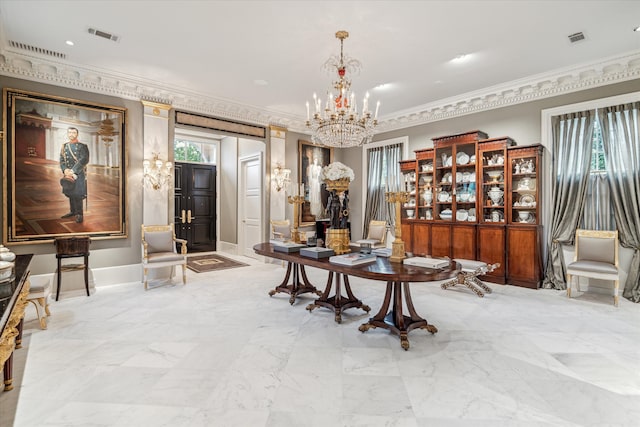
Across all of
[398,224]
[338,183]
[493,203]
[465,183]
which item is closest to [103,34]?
[338,183]

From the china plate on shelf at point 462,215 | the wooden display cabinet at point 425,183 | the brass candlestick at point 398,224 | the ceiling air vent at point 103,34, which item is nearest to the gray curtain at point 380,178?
the wooden display cabinet at point 425,183

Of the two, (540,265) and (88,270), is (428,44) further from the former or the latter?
(88,270)

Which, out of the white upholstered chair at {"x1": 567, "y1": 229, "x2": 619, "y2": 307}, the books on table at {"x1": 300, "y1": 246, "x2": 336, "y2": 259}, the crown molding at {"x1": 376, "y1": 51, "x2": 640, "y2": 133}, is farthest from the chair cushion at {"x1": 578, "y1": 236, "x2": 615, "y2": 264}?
the books on table at {"x1": 300, "y1": 246, "x2": 336, "y2": 259}

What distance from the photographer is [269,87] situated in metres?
5.56

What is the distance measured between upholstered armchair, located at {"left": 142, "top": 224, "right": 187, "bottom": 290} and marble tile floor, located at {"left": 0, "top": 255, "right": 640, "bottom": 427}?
0.81 meters

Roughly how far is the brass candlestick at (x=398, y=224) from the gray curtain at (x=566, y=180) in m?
→ 3.42

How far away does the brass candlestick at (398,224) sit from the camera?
3.09 metres

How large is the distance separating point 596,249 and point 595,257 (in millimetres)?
115

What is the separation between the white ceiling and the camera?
3326 mm

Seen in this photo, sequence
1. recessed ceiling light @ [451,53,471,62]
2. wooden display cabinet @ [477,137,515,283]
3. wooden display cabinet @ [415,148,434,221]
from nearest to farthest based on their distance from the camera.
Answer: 1. recessed ceiling light @ [451,53,471,62]
2. wooden display cabinet @ [477,137,515,283]
3. wooden display cabinet @ [415,148,434,221]

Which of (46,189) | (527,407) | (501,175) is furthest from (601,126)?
(46,189)

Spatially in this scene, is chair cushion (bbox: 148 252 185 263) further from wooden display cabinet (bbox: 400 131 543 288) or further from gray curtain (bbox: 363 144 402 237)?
gray curtain (bbox: 363 144 402 237)

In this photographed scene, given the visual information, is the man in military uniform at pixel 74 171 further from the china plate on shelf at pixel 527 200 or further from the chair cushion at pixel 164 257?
the china plate on shelf at pixel 527 200

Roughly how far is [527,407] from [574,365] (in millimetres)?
924
